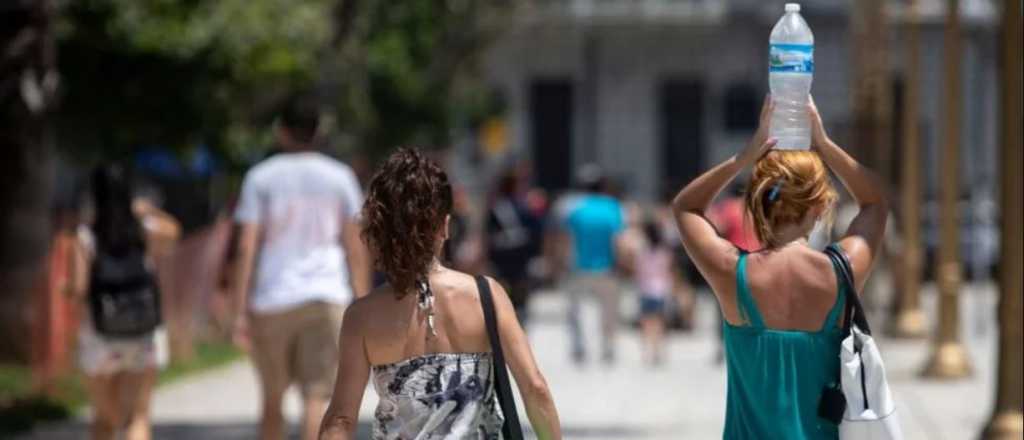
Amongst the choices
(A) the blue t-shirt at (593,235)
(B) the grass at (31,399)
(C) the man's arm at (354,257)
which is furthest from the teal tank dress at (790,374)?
(A) the blue t-shirt at (593,235)

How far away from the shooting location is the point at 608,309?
18578mm

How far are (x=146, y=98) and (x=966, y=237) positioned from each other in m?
20.6

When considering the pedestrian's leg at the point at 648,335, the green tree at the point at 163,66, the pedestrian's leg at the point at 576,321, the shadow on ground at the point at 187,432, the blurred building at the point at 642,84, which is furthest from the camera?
the blurred building at the point at 642,84

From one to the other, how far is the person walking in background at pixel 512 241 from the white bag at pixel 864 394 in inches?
568

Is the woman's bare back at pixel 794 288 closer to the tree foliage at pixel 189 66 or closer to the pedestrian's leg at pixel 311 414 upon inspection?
the pedestrian's leg at pixel 311 414

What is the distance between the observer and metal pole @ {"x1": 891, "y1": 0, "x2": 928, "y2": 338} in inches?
863

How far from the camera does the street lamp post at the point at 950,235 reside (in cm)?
1759

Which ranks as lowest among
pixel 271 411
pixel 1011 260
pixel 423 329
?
pixel 271 411

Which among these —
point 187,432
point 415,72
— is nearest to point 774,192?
point 187,432

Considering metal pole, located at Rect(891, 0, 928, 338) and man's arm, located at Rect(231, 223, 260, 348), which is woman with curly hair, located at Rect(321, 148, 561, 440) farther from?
metal pole, located at Rect(891, 0, 928, 338)

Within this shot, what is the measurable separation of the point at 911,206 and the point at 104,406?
13463 millimetres

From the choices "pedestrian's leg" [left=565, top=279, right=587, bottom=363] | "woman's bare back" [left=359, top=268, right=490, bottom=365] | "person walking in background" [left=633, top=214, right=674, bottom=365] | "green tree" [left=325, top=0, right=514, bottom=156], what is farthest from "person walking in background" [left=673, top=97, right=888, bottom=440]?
"green tree" [left=325, top=0, right=514, bottom=156]

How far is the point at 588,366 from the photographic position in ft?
63.0

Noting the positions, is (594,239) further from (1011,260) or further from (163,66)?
(1011,260)
